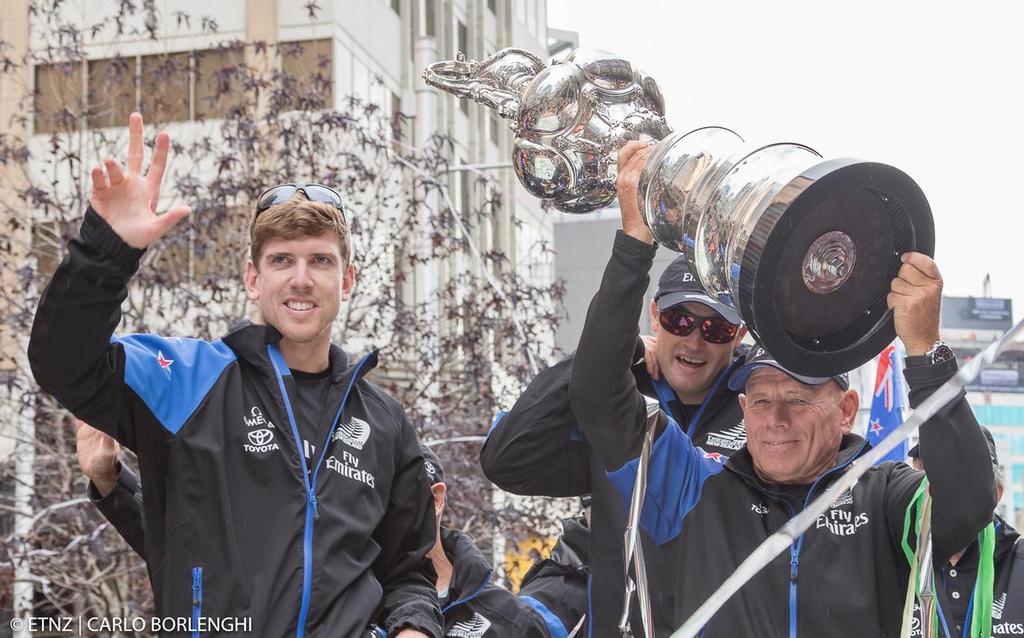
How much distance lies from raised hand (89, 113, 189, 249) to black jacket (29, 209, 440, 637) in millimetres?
57

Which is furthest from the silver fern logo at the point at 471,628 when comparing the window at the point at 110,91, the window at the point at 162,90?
the window at the point at 110,91

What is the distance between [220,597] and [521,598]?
1.53 meters

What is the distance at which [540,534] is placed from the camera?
8750 mm

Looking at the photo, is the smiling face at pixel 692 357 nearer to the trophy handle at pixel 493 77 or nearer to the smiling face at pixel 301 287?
the trophy handle at pixel 493 77

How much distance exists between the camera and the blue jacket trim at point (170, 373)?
3.07 m

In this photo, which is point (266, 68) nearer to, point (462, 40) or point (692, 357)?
point (692, 357)

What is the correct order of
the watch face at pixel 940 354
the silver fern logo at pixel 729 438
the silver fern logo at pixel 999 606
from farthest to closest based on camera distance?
1. the silver fern logo at pixel 999 606
2. the silver fern logo at pixel 729 438
3. the watch face at pixel 940 354

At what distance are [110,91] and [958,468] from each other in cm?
762

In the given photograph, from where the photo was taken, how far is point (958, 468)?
9.90 feet

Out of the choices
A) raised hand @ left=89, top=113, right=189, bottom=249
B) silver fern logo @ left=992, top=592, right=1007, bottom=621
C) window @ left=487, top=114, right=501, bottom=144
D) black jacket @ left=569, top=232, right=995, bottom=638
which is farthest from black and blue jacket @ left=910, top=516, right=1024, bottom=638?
window @ left=487, top=114, right=501, bottom=144

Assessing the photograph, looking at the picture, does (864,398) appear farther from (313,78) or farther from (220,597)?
(220,597)

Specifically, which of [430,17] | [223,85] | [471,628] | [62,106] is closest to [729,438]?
[471,628]

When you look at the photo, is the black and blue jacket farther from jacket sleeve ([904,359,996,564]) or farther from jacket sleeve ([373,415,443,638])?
jacket sleeve ([373,415,443,638])

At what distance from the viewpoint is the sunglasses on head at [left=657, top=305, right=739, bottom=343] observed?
3.89 m
